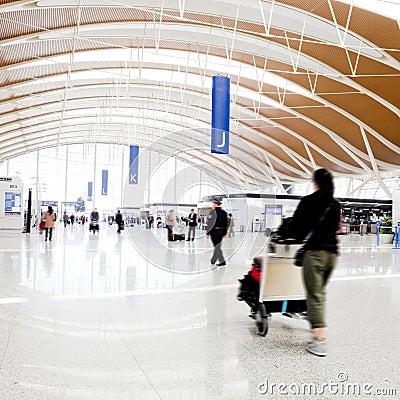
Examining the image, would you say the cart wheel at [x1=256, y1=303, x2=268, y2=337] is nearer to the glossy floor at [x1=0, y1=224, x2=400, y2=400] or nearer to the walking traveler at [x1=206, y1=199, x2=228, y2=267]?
the glossy floor at [x1=0, y1=224, x2=400, y2=400]

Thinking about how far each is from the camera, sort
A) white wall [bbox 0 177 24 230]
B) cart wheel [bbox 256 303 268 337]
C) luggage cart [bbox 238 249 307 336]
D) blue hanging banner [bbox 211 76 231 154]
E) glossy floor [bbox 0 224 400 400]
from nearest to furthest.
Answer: glossy floor [bbox 0 224 400 400] < cart wheel [bbox 256 303 268 337] < luggage cart [bbox 238 249 307 336] < blue hanging banner [bbox 211 76 231 154] < white wall [bbox 0 177 24 230]

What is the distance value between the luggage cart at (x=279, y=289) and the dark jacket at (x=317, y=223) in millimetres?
696

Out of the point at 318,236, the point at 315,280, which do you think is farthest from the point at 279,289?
the point at 318,236

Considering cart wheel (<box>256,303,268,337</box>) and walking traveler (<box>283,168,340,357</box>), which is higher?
walking traveler (<box>283,168,340,357</box>)

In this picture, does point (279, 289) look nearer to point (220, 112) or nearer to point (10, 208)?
point (220, 112)

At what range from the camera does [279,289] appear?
5500 mm

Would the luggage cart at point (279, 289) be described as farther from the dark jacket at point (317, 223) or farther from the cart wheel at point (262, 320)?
the dark jacket at point (317, 223)

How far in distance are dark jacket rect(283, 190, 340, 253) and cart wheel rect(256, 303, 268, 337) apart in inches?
38.4

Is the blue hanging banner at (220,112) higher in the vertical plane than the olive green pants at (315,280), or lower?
higher

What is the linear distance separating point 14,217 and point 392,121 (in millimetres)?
27717

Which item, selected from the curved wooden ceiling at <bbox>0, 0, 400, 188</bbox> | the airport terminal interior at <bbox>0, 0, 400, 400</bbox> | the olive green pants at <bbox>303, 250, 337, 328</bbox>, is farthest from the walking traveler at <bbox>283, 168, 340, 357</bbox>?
the curved wooden ceiling at <bbox>0, 0, 400, 188</bbox>

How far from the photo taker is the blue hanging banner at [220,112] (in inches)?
760

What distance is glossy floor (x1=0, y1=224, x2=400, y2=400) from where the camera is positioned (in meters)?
3.67

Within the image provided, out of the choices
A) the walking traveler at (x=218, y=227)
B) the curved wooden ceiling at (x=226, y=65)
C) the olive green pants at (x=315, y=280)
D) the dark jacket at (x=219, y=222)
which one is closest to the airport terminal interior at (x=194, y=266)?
the curved wooden ceiling at (x=226, y=65)
